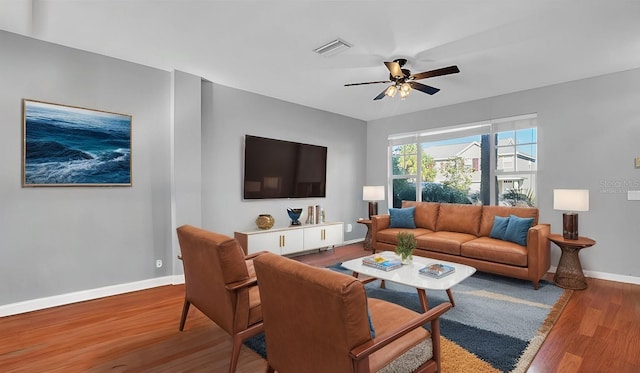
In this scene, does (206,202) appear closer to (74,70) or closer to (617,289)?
(74,70)

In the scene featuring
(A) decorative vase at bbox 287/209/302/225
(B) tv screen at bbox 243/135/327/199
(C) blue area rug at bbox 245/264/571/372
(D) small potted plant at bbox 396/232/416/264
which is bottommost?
(C) blue area rug at bbox 245/264/571/372

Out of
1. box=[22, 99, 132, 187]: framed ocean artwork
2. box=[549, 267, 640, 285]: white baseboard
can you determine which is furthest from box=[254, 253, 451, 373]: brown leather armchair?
box=[549, 267, 640, 285]: white baseboard

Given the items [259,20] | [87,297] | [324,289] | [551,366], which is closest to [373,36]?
A: [259,20]

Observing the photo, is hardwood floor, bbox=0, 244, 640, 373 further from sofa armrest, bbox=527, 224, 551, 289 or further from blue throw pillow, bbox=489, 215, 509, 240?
blue throw pillow, bbox=489, 215, 509, 240

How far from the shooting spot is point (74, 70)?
3225 mm

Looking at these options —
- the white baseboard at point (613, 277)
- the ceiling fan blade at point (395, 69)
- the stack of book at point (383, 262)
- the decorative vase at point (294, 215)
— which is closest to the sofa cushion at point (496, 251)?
the white baseboard at point (613, 277)

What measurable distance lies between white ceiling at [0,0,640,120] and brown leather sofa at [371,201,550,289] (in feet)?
6.31

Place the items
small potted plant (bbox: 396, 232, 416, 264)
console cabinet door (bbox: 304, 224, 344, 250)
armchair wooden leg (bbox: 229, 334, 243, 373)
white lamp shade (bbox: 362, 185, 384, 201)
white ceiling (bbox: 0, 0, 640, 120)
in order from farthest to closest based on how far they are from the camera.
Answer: white lamp shade (bbox: 362, 185, 384, 201), console cabinet door (bbox: 304, 224, 344, 250), small potted plant (bbox: 396, 232, 416, 264), white ceiling (bbox: 0, 0, 640, 120), armchair wooden leg (bbox: 229, 334, 243, 373)

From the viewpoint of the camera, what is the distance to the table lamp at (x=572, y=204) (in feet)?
11.9

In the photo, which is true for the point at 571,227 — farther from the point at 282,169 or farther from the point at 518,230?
the point at 282,169

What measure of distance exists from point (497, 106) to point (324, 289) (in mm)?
4875

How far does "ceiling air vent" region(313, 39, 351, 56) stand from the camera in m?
3.05

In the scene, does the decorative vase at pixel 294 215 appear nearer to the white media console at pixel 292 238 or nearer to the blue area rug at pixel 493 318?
the white media console at pixel 292 238

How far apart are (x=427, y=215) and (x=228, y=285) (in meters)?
3.98
